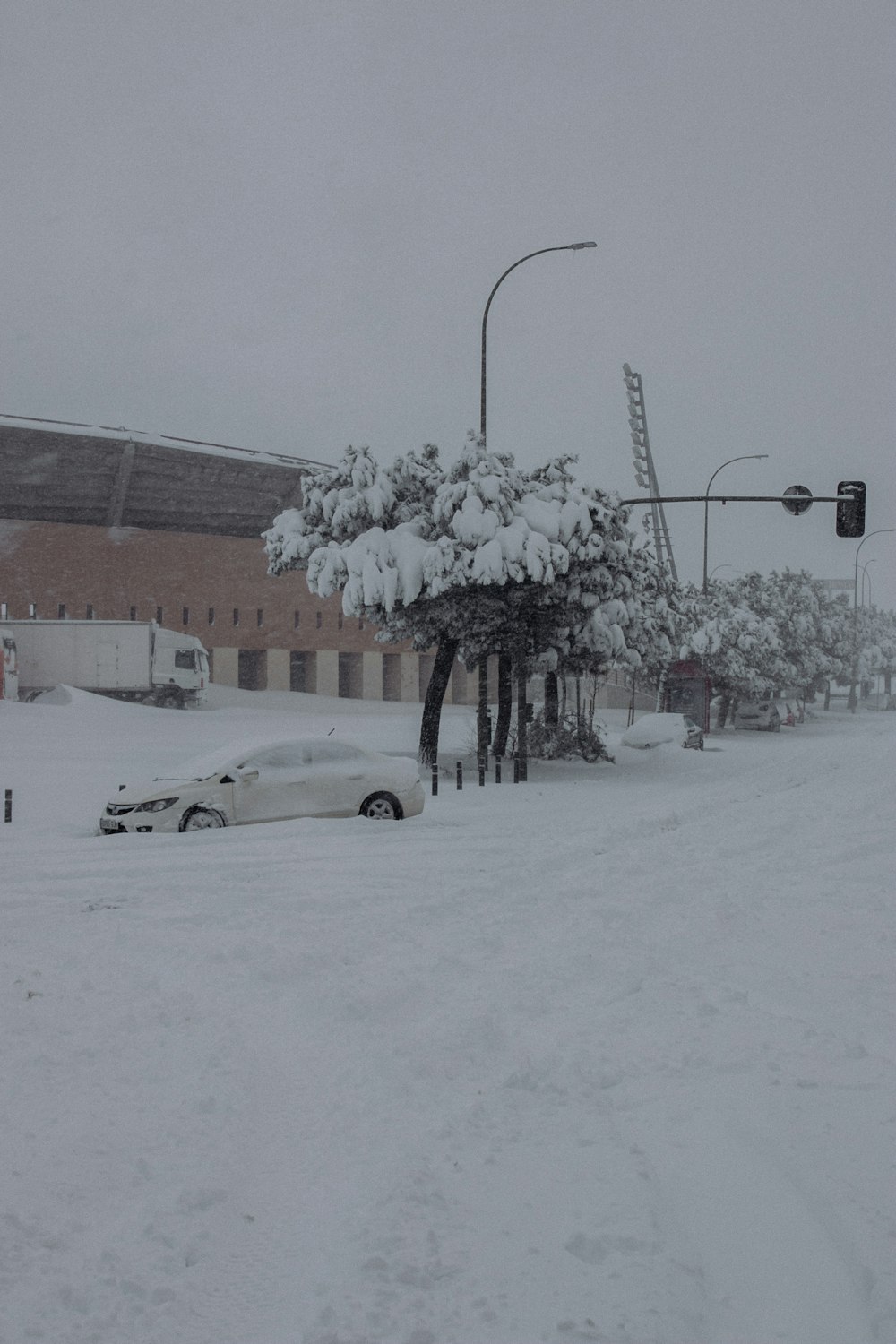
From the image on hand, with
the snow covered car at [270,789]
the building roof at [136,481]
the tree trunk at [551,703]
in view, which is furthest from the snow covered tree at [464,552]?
the building roof at [136,481]

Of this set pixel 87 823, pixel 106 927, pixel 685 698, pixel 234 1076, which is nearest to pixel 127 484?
pixel 685 698

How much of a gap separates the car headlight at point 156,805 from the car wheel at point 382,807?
2.67 m

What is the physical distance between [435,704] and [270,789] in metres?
11.6

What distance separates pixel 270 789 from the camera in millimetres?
15367

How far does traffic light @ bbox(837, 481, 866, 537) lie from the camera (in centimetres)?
2461

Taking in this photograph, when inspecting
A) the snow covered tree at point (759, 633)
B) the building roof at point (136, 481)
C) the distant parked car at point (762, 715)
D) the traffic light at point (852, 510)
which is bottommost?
the distant parked car at point (762, 715)

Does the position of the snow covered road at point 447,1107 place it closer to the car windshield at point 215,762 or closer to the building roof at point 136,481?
the car windshield at point 215,762

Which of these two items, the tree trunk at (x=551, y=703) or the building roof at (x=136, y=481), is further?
the building roof at (x=136, y=481)

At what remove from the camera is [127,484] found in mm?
55688

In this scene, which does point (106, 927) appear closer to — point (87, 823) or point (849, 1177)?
point (849, 1177)

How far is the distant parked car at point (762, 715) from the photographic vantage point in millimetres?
57875

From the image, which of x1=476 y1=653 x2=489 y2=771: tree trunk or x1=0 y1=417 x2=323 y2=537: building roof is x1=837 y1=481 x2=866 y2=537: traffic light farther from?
x1=0 y1=417 x2=323 y2=537: building roof

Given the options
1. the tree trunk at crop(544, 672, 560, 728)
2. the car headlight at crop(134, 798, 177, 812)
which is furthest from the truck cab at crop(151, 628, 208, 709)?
the car headlight at crop(134, 798, 177, 812)

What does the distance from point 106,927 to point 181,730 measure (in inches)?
1216
